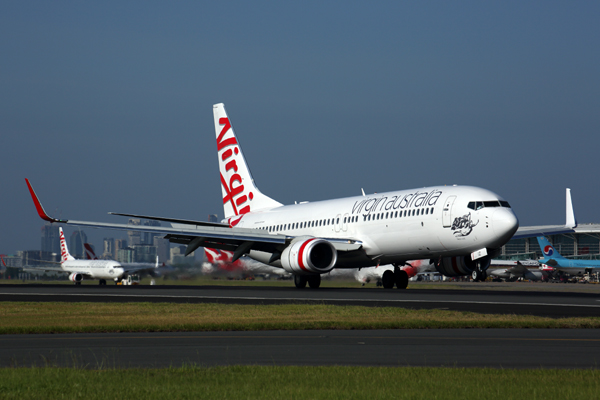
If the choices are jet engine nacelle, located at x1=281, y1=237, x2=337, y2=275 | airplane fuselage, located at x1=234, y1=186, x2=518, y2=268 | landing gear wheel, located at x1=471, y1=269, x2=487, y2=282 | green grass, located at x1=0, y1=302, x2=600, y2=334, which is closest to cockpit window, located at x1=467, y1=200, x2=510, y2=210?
airplane fuselage, located at x1=234, y1=186, x2=518, y2=268

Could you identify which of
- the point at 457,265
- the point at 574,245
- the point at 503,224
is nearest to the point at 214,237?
the point at 457,265

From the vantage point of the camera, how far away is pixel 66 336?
53.0 feet

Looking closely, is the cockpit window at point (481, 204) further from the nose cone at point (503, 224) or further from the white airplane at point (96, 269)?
the white airplane at point (96, 269)

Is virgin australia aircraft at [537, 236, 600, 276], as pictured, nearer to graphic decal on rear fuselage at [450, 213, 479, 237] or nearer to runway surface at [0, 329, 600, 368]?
graphic decal on rear fuselage at [450, 213, 479, 237]

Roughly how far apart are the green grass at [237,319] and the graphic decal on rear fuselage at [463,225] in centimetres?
1236

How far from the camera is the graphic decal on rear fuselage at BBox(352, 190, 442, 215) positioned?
120 feet

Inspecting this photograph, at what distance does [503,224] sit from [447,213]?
2554mm

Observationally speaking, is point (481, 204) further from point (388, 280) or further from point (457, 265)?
point (388, 280)

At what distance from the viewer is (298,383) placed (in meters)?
9.48

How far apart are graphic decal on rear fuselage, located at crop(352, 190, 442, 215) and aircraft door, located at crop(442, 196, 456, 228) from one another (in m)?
0.74

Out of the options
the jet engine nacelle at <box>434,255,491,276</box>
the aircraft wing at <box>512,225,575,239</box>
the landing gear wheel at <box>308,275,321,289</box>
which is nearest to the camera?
the jet engine nacelle at <box>434,255,491,276</box>

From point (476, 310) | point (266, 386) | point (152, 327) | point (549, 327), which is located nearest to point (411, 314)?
point (476, 310)

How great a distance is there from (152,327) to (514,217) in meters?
21.3

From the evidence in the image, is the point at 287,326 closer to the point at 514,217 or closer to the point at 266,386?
the point at 266,386
